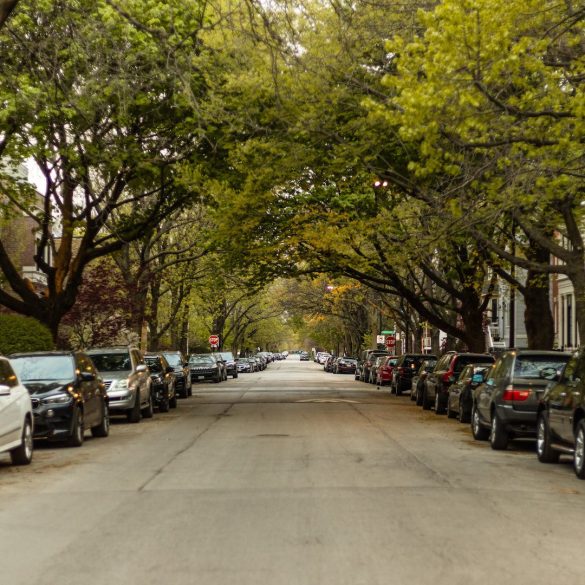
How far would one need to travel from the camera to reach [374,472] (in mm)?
13914

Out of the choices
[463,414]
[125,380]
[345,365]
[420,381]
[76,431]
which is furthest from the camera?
[345,365]

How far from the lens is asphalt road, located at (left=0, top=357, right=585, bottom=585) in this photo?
25.2ft

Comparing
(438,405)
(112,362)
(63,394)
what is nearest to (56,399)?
(63,394)

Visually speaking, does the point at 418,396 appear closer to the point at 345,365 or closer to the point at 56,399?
the point at 56,399

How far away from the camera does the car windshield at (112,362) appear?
82.4ft

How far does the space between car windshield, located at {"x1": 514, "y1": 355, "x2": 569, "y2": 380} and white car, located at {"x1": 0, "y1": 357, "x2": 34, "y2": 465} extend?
794cm

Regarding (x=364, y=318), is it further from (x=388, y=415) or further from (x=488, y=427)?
(x=488, y=427)

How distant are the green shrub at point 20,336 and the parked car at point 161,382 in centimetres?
319

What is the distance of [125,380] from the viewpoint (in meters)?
24.2

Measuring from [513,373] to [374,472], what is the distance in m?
4.71

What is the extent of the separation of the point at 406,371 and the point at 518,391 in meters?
25.0

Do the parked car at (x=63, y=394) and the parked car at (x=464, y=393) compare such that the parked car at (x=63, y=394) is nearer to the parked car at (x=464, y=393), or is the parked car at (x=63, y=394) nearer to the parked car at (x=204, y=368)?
the parked car at (x=464, y=393)

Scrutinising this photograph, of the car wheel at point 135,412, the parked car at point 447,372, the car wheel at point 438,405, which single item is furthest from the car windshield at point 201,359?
the car wheel at point 135,412

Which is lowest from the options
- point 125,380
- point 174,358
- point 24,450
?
point 24,450
